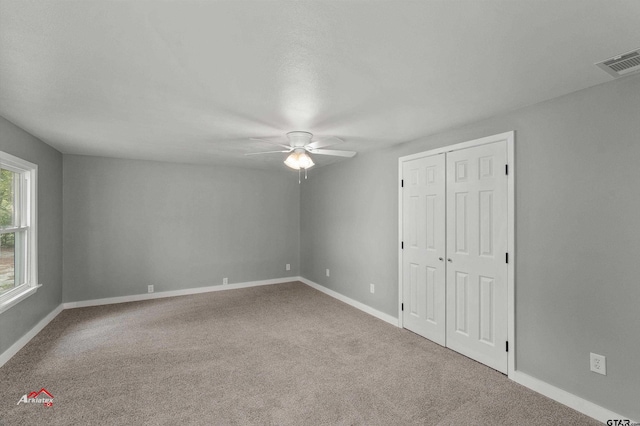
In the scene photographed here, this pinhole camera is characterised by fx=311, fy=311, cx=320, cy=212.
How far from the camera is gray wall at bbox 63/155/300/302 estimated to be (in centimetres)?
489

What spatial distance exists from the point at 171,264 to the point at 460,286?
15.4 feet

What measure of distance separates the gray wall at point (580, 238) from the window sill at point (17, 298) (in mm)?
4792

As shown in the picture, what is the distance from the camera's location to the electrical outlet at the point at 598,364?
222cm

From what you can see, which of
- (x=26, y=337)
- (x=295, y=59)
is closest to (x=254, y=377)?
(x=295, y=59)

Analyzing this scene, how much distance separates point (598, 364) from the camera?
7.39ft

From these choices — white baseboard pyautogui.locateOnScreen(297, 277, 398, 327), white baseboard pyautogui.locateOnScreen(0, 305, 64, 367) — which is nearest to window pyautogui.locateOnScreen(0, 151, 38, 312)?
white baseboard pyautogui.locateOnScreen(0, 305, 64, 367)

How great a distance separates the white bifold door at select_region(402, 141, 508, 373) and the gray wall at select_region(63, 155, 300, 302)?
3194 millimetres

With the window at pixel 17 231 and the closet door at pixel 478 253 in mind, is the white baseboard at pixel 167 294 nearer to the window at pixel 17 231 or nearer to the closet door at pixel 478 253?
the window at pixel 17 231

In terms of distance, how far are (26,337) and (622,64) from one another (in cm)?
587

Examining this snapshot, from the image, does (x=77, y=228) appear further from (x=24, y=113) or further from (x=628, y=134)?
(x=628, y=134)

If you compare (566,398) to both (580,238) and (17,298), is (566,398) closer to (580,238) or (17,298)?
(580,238)

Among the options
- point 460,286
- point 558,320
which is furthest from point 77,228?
point 558,320

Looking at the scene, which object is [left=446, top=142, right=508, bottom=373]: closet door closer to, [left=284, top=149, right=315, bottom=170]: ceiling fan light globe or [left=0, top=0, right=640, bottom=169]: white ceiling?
[left=0, top=0, right=640, bottom=169]: white ceiling

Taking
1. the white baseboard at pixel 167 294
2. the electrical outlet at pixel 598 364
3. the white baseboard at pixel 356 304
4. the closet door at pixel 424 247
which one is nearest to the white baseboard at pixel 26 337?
the white baseboard at pixel 167 294
